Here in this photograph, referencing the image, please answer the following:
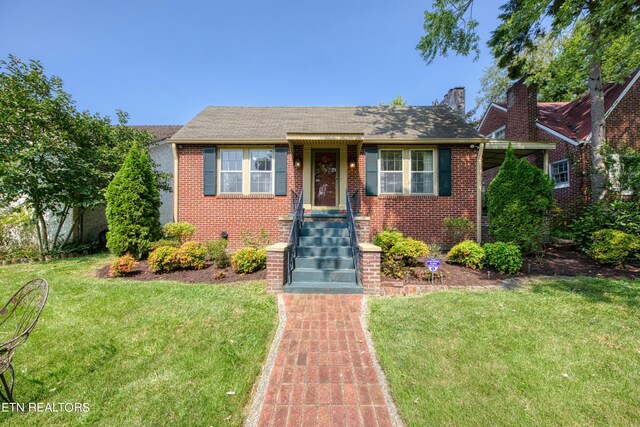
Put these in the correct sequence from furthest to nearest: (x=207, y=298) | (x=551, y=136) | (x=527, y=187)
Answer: (x=551, y=136), (x=527, y=187), (x=207, y=298)

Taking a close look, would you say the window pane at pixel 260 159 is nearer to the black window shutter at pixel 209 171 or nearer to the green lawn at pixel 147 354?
the black window shutter at pixel 209 171

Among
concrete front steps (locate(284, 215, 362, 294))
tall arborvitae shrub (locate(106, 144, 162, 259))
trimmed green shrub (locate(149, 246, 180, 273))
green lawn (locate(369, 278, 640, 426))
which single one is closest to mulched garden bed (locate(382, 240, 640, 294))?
green lawn (locate(369, 278, 640, 426))

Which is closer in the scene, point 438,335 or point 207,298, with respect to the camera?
point 438,335

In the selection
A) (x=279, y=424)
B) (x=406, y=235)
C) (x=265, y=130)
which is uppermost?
(x=265, y=130)

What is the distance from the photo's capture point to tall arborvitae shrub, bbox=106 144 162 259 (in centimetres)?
627

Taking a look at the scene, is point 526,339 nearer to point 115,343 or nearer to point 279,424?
point 279,424

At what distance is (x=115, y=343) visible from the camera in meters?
3.04

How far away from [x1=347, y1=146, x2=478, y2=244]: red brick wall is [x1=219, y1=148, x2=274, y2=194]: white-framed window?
3.32 meters

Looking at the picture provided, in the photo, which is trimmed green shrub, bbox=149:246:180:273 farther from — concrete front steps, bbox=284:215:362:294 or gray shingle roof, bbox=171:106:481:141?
gray shingle roof, bbox=171:106:481:141

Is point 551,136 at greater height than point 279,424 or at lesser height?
greater

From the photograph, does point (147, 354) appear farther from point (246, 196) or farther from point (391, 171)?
point (391, 171)

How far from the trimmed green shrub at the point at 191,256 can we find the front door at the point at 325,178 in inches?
154

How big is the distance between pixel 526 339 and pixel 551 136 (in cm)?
1218

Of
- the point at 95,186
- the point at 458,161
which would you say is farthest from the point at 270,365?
the point at 95,186
